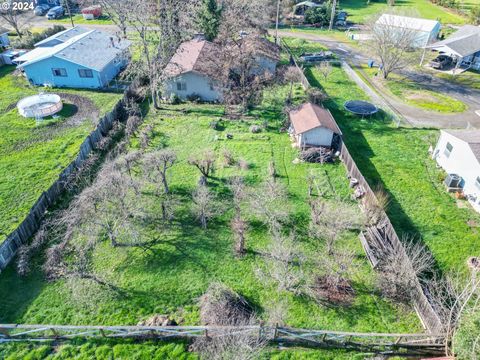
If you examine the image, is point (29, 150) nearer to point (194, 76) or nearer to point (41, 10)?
point (194, 76)

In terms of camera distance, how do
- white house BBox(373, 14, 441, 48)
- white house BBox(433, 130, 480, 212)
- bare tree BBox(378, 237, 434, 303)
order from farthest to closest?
white house BBox(373, 14, 441, 48)
white house BBox(433, 130, 480, 212)
bare tree BBox(378, 237, 434, 303)

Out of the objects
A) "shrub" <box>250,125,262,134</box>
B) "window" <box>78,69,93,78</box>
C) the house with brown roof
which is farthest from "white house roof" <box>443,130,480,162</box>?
"window" <box>78,69,93,78</box>

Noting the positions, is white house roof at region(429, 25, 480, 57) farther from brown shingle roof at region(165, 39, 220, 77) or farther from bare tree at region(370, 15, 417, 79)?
brown shingle roof at region(165, 39, 220, 77)

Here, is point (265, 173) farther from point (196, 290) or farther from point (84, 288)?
point (84, 288)

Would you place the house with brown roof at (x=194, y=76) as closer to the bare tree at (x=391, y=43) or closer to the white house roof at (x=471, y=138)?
the bare tree at (x=391, y=43)

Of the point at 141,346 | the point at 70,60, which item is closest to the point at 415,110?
the point at 141,346

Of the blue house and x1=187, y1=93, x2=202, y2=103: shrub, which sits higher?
the blue house
